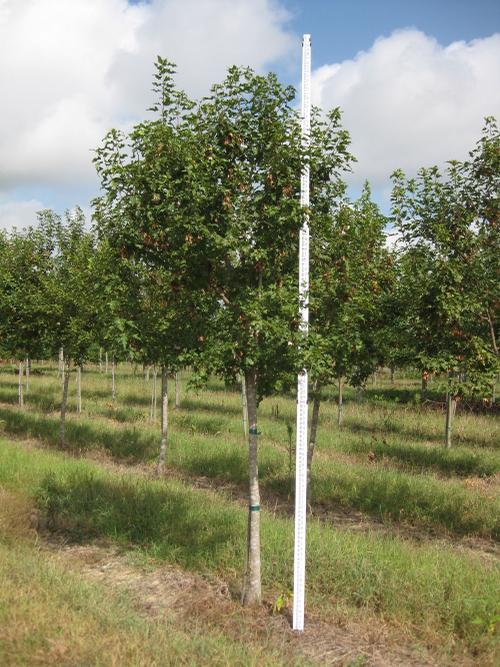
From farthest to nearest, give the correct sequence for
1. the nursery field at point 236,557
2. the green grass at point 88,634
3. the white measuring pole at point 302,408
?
the white measuring pole at point 302,408 < the nursery field at point 236,557 < the green grass at point 88,634

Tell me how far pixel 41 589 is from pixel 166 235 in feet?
12.3

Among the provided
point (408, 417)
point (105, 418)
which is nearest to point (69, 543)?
point (105, 418)

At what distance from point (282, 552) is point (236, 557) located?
58 cm

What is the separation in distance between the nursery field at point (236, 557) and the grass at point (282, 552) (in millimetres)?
24

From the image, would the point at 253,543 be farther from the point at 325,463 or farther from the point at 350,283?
the point at 325,463

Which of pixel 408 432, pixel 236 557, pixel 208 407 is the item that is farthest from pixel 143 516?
pixel 208 407

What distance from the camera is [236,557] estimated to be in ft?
24.0

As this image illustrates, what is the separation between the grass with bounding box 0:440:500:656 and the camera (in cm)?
597

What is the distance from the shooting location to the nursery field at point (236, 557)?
5.03 m

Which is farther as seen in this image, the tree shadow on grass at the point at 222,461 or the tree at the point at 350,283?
the tree shadow on grass at the point at 222,461

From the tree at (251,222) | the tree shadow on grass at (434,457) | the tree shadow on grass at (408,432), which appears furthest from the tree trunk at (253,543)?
the tree shadow on grass at (408,432)

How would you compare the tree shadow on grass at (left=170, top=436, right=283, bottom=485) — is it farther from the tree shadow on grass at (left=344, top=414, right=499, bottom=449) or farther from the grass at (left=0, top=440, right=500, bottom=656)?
the tree shadow on grass at (left=344, top=414, right=499, bottom=449)

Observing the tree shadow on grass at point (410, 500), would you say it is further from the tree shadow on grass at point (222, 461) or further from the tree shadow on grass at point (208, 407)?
the tree shadow on grass at point (208, 407)

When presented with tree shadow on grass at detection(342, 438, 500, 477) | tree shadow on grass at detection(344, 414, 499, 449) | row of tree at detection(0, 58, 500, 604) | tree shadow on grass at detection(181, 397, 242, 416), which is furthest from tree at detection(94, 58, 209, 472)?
tree shadow on grass at detection(181, 397, 242, 416)
